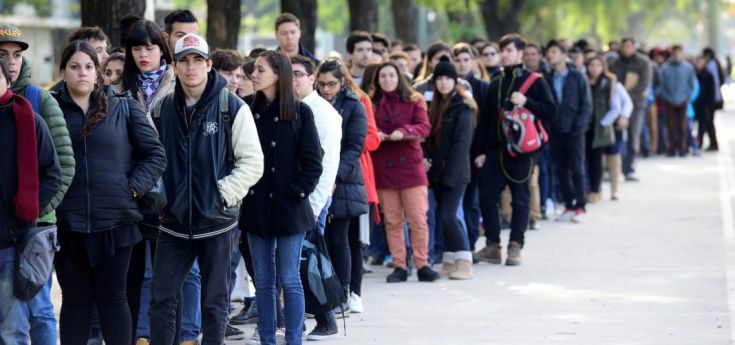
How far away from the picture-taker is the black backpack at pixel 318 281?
9.32 metres

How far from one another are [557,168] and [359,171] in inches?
304

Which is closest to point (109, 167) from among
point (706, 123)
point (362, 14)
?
point (362, 14)

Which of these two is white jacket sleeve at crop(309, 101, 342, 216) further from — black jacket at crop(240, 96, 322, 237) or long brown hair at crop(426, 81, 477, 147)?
long brown hair at crop(426, 81, 477, 147)

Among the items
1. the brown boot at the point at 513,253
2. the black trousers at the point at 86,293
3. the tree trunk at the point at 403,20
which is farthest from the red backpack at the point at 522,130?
the tree trunk at the point at 403,20

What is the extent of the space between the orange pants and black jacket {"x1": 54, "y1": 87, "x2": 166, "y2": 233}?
4568 millimetres

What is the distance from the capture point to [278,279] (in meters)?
8.79

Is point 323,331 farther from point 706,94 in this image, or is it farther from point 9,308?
point 706,94

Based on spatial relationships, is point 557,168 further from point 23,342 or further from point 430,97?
point 23,342

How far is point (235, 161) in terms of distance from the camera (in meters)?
8.04

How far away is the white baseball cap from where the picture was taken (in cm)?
789

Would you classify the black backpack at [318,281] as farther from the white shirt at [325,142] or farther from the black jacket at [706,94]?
the black jacket at [706,94]

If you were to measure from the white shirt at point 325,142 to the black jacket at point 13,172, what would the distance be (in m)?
2.29

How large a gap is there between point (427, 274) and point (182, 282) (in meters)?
4.62

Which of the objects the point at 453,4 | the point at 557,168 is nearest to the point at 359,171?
the point at 557,168
